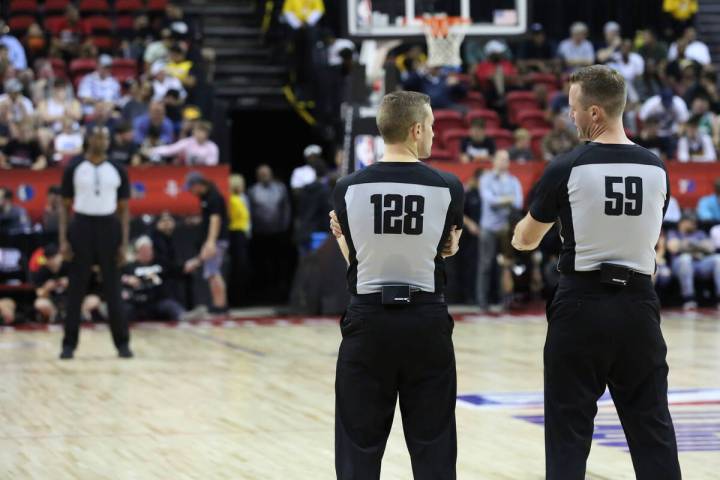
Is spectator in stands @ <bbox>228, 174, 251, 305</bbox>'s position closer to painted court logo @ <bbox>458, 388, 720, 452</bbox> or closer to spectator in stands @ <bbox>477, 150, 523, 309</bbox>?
spectator in stands @ <bbox>477, 150, 523, 309</bbox>

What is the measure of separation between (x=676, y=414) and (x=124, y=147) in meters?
11.1

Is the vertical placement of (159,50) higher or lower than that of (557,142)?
higher

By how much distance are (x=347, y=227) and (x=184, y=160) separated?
46.6 feet

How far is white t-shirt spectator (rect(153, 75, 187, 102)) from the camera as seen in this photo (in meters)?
21.3

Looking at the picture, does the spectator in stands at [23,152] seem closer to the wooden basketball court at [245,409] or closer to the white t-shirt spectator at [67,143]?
the white t-shirt spectator at [67,143]

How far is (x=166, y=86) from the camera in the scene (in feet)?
70.9

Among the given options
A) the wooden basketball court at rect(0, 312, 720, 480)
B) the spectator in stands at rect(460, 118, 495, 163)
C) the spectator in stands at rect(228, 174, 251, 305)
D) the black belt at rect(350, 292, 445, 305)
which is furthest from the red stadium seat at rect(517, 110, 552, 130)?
the black belt at rect(350, 292, 445, 305)

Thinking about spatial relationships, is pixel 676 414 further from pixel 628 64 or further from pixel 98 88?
pixel 628 64

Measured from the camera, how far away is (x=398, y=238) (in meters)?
5.52

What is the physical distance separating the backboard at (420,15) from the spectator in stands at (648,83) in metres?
6.75

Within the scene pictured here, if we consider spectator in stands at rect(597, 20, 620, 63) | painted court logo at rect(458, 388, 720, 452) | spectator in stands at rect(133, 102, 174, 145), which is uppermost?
spectator in stands at rect(597, 20, 620, 63)

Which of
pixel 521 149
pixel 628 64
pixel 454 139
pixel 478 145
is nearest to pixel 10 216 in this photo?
pixel 454 139

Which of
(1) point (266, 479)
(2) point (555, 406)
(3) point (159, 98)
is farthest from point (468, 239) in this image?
(2) point (555, 406)

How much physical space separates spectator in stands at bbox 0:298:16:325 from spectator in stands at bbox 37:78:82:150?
291cm
